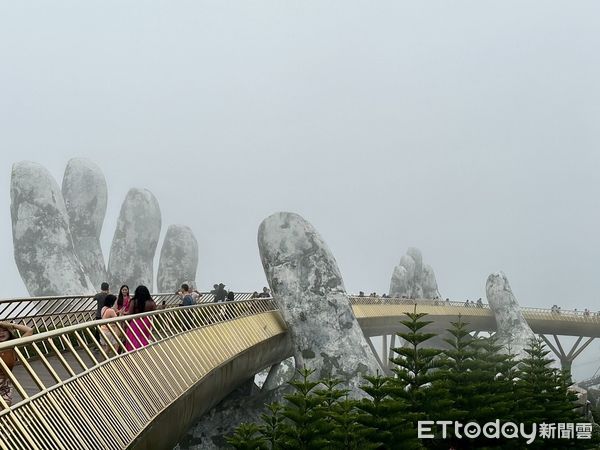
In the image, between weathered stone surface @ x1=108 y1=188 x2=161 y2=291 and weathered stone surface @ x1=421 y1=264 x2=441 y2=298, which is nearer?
weathered stone surface @ x1=108 y1=188 x2=161 y2=291

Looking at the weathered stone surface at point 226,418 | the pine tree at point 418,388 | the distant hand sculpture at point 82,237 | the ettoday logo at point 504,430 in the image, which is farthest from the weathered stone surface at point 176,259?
the pine tree at point 418,388

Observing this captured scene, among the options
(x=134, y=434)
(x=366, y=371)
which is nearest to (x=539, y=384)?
(x=366, y=371)

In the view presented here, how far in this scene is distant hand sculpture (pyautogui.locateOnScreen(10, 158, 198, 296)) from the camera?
34125 millimetres

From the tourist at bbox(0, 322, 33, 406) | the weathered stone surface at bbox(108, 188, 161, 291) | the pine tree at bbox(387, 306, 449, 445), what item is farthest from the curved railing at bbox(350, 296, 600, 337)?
the tourist at bbox(0, 322, 33, 406)

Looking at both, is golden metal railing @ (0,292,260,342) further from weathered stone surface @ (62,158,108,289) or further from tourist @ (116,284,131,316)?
weathered stone surface @ (62,158,108,289)

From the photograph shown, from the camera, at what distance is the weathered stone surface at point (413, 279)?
185 ft

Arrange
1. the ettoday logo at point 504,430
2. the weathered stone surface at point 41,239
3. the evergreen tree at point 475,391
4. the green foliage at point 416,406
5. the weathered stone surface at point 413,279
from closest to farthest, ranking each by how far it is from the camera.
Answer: the green foliage at point 416,406 < the ettoday logo at point 504,430 < the evergreen tree at point 475,391 < the weathered stone surface at point 41,239 < the weathered stone surface at point 413,279

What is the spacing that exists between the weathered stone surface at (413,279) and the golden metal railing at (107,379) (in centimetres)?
4035

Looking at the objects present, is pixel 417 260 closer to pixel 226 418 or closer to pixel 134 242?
pixel 134 242

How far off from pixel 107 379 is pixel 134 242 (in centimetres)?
3509

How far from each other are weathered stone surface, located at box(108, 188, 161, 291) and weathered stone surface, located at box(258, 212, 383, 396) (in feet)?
60.8

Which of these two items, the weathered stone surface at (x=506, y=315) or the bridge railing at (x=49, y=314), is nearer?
the bridge railing at (x=49, y=314)

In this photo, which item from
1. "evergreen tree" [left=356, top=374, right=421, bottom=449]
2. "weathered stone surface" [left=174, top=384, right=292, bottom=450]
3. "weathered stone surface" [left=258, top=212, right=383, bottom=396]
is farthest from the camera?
"weathered stone surface" [left=258, top=212, right=383, bottom=396]

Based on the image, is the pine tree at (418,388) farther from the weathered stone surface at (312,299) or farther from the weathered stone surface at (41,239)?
Result: the weathered stone surface at (41,239)
